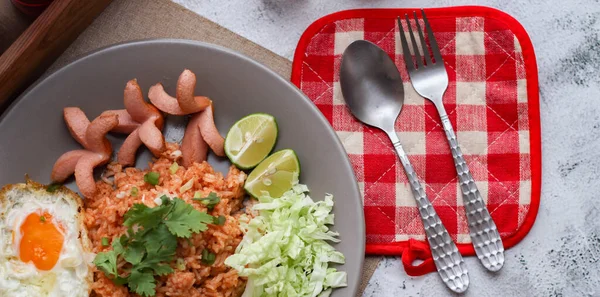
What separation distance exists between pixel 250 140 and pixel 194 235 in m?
0.57

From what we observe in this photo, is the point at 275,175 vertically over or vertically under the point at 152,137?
under

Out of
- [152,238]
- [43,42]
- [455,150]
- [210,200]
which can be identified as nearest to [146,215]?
[152,238]

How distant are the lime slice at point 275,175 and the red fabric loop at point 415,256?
0.69 meters

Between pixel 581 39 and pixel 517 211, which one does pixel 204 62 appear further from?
pixel 581 39

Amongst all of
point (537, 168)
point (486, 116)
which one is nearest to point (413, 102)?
point (486, 116)

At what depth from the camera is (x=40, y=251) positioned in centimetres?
327

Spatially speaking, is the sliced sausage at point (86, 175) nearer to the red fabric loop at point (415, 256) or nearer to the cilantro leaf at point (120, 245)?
the cilantro leaf at point (120, 245)

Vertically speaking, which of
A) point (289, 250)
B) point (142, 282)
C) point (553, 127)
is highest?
point (142, 282)

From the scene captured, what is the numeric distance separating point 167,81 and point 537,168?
2.00m

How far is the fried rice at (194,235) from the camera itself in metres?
3.23

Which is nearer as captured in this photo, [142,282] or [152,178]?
[142,282]

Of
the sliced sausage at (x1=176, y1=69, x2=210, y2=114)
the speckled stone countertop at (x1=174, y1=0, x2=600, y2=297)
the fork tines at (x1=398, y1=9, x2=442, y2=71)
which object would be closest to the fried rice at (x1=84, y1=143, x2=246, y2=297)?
the sliced sausage at (x1=176, y1=69, x2=210, y2=114)

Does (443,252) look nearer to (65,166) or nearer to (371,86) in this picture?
(371,86)

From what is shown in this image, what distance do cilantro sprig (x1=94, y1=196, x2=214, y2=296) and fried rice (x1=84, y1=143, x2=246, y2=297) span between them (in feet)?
0.29
